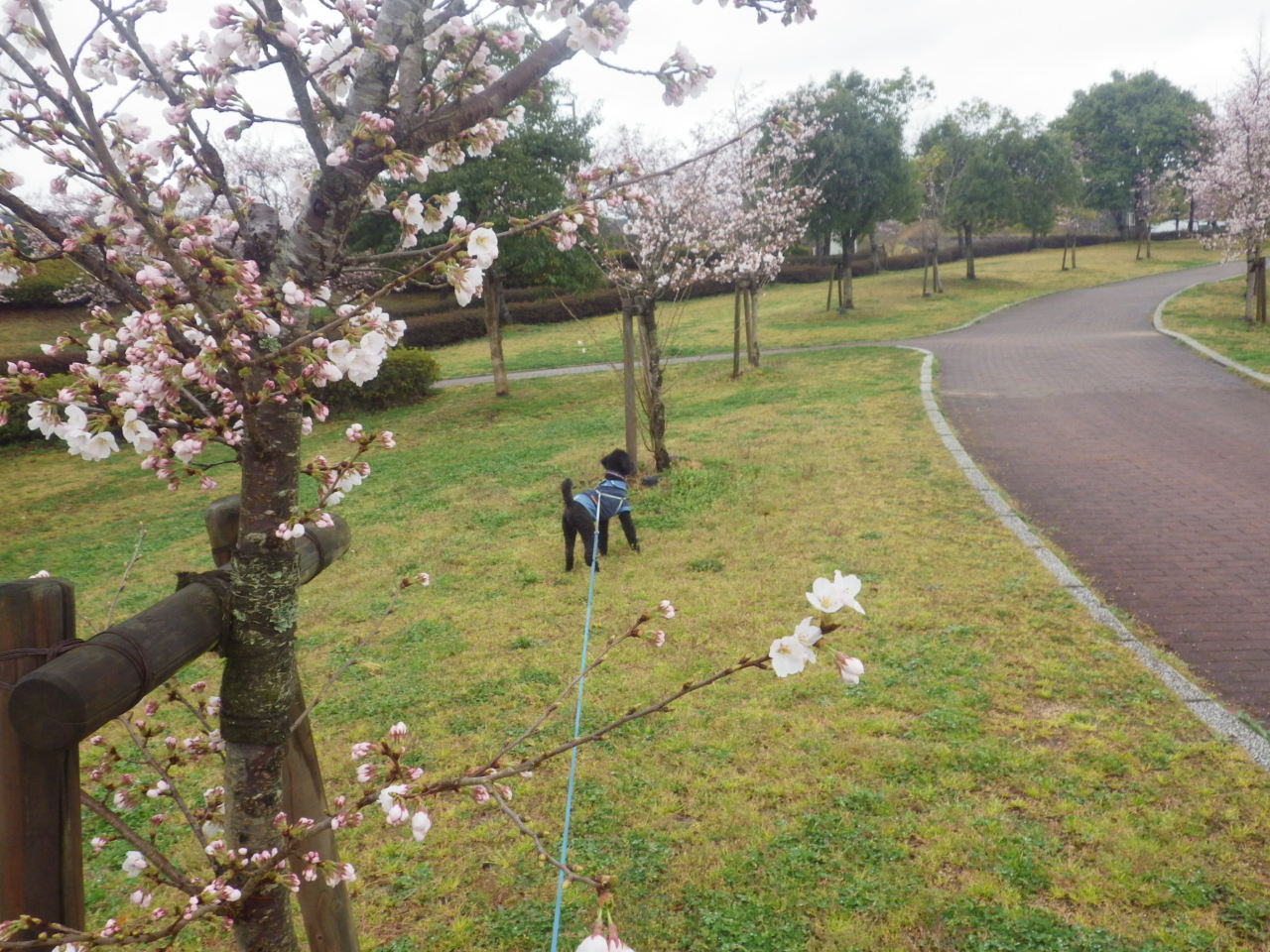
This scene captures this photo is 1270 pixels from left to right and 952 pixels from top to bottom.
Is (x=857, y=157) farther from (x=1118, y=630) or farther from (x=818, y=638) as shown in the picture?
(x=818, y=638)

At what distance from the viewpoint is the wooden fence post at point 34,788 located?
4.43 feet

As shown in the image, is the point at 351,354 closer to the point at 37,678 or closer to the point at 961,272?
the point at 37,678

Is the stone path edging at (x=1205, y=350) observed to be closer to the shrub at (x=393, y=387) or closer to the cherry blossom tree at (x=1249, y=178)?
the cherry blossom tree at (x=1249, y=178)

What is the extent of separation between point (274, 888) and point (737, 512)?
21.9 feet

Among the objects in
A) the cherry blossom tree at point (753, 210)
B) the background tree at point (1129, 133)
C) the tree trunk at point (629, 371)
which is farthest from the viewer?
the background tree at point (1129, 133)

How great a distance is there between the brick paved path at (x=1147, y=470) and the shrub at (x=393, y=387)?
10577mm

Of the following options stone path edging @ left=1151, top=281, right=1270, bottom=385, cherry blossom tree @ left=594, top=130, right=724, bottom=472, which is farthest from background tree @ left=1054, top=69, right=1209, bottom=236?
cherry blossom tree @ left=594, top=130, right=724, bottom=472

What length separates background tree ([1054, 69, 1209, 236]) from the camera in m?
41.4

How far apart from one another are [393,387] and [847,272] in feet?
53.5

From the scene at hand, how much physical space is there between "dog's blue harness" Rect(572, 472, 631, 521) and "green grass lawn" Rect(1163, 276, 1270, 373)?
12.8 m

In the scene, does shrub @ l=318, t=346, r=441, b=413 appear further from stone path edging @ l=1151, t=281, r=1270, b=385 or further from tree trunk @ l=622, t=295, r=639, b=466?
stone path edging @ l=1151, t=281, r=1270, b=385

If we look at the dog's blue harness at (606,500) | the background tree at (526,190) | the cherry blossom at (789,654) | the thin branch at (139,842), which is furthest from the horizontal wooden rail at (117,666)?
the background tree at (526,190)

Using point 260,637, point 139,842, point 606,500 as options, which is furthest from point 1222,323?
point 139,842

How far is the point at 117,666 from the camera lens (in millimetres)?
1378
